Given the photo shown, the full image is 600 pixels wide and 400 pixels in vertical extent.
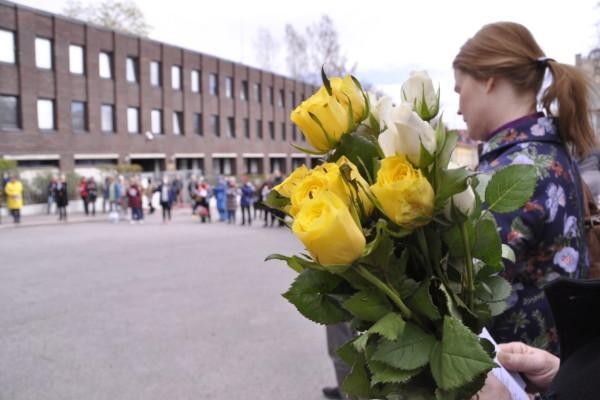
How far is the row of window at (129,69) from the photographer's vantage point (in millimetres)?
29172

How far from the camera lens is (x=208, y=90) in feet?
140

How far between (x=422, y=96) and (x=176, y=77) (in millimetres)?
41618

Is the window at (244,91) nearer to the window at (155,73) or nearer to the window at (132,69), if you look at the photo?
the window at (155,73)

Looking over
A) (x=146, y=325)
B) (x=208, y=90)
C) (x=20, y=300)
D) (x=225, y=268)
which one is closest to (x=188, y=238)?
(x=225, y=268)

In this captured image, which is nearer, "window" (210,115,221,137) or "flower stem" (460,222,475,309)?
"flower stem" (460,222,475,309)

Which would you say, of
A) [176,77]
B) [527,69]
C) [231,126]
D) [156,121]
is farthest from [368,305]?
[231,126]

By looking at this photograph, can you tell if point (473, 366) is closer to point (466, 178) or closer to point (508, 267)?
point (466, 178)

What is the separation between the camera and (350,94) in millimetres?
1048

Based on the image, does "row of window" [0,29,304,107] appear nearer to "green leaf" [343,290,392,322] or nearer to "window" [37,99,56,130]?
"window" [37,99,56,130]

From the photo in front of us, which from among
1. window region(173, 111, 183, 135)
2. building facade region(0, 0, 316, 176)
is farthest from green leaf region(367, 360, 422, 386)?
window region(173, 111, 183, 135)

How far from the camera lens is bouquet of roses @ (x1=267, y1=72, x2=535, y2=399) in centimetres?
87

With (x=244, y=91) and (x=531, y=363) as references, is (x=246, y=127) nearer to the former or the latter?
(x=244, y=91)

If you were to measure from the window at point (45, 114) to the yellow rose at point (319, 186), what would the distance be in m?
33.2

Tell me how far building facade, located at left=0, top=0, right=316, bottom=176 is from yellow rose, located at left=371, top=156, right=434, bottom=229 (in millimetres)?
26216
